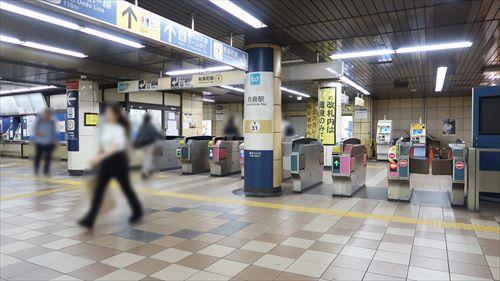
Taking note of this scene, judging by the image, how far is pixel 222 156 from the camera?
509 inches

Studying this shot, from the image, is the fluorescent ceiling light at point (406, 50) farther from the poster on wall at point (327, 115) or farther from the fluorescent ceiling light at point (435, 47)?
the poster on wall at point (327, 115)

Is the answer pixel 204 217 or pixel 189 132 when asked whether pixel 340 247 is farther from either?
pixel 189 132

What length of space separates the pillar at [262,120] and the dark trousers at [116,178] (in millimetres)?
8204

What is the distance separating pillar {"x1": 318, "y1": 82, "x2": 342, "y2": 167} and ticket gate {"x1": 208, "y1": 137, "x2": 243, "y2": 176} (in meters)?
3.46

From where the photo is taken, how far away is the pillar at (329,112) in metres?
13.7

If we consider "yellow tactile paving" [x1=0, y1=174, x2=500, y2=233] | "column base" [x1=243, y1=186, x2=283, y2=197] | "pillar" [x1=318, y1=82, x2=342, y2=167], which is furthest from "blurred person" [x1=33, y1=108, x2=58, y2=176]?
"pillar" [x1=318, y1=82, x2=342, y2=167]

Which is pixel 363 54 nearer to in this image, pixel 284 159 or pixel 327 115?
pixel 327 115

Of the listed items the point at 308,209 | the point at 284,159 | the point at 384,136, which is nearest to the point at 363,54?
the point at 284,159

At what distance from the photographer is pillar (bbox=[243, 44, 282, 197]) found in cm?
882

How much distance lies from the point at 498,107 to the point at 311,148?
4.69m

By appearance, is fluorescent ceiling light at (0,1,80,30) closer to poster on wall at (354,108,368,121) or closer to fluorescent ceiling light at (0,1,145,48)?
fluorescent ceiling light at (0,1,145,48)

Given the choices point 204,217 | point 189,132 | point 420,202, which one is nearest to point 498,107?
point 420,202

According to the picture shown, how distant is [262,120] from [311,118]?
48.1 feet

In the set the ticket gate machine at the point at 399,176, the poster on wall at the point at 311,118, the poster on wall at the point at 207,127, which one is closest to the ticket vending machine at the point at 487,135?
the ticket gate machine at the point at 399,176
